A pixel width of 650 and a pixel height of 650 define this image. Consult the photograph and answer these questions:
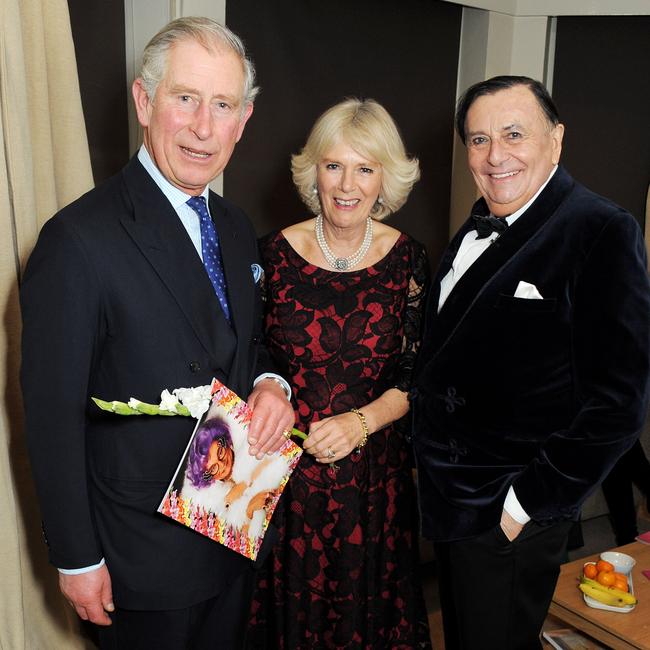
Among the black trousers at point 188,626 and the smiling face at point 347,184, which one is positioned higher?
the smiling face at point 347,184

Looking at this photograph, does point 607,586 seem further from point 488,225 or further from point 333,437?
point 488,225

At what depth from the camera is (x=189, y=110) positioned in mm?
1556

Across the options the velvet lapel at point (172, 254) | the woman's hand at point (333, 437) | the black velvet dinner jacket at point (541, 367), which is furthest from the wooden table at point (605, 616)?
the velvet lapel at point (172, 254)

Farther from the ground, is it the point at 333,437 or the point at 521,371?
the point at 521,371

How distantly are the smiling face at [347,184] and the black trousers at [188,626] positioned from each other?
1.07 meters

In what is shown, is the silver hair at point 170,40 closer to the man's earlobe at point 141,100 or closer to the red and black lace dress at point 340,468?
the man's earlobe at point 141,100

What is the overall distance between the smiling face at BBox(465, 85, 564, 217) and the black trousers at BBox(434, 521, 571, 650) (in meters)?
0.82

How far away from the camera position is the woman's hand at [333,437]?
6.86 ft

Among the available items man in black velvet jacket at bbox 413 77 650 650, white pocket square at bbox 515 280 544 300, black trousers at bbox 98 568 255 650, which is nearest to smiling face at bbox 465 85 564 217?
man in black velvet jacket at bbox 413 77 650 650

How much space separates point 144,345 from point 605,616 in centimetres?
187

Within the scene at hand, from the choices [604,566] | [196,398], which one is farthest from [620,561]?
[196,398]

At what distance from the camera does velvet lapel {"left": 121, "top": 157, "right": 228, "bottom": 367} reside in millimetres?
1479

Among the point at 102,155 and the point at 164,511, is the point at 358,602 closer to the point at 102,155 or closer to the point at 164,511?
the point at 164,511

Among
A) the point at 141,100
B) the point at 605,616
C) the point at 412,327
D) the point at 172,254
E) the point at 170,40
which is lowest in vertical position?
the point at 605,616
